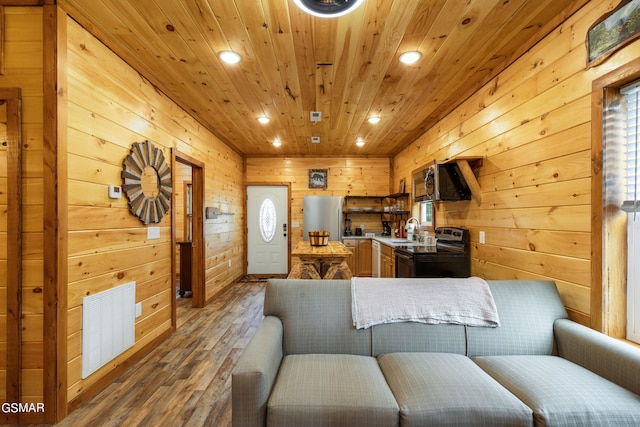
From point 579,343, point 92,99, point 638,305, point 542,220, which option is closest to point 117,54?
point 92,99

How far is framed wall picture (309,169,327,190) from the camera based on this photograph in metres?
6.03

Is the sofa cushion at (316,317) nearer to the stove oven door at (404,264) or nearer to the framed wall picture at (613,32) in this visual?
the stove oven door at (404,264)

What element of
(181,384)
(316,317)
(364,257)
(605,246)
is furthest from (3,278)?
(364,257)

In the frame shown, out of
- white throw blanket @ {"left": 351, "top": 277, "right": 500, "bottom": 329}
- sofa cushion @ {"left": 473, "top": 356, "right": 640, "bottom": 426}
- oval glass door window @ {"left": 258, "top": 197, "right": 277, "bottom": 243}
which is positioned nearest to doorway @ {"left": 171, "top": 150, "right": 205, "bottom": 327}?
oval glass door window @ {"left": 258, "top": 197, "right": 277, "bottom": 243}

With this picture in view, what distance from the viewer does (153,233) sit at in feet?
9.37

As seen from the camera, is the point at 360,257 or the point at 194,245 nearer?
the point at 194,245

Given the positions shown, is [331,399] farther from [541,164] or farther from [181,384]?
[541,164]

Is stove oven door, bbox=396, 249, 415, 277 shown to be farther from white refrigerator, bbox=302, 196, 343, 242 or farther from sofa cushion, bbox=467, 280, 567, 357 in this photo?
white refrigerator, bbox=302, 196, 343, 242

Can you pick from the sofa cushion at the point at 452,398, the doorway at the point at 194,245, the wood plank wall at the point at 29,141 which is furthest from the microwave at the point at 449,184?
the wood plank wall at the point at 29,141

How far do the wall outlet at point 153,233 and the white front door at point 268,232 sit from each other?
321 cm

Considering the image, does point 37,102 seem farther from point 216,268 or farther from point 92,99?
point 216,268

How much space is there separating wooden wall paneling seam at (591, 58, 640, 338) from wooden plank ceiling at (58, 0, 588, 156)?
26.0 inches

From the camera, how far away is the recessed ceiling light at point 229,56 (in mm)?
2297

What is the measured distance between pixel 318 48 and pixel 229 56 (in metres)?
0.72
